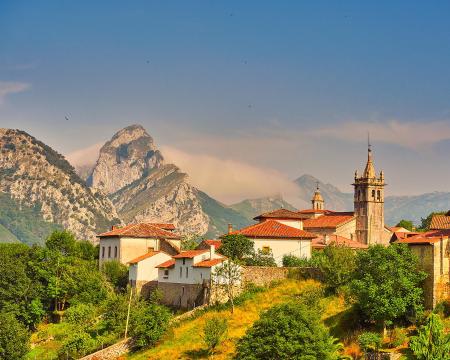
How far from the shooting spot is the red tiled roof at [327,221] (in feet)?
427

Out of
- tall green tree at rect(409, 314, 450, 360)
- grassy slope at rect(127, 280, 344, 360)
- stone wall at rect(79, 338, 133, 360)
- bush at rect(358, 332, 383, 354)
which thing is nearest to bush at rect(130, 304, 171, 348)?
grassy slope at rect(127, 280, 344, 360)

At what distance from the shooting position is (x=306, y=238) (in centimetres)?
9300

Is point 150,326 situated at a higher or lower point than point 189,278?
lower

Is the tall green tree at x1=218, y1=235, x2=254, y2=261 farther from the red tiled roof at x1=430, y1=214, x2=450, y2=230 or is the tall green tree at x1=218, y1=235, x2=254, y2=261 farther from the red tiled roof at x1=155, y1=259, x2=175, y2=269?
the red tiled roof at x1=430, y1=214, x2=450, y2=230

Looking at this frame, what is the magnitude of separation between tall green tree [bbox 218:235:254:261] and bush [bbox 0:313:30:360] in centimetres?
2246

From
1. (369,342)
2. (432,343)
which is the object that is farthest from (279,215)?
(432,343)

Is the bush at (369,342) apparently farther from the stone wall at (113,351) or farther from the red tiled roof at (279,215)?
the red tiled roof at (279,215)

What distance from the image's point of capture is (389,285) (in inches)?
2402

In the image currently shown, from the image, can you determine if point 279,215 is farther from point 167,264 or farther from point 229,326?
point 229,326

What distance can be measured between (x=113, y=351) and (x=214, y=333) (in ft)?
40.4

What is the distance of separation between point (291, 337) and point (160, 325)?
21204mm

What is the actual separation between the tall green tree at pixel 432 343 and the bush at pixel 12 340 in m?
40.4

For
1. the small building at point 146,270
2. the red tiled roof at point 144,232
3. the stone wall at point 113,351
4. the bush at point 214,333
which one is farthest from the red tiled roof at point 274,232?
the bush at point 214,333

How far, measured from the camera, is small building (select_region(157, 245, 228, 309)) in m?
80.0
